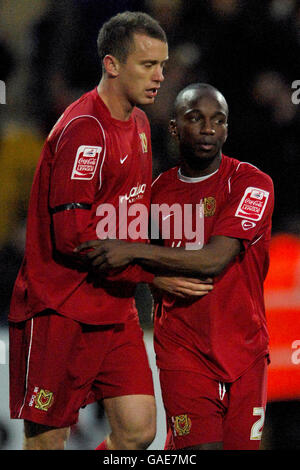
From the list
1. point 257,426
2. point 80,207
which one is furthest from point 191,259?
point 257,426

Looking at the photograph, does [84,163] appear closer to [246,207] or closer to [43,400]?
[246,207]

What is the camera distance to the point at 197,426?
8.75 ft

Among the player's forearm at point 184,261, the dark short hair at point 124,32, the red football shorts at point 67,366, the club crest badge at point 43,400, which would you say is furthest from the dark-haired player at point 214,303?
the club crest badge at point 43,400

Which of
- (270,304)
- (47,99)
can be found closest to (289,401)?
(270,304)

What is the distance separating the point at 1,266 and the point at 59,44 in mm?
1306

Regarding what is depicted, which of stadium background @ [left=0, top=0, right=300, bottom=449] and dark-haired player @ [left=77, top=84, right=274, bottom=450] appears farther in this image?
stadium background @ [left=0, top=0, right=300, bottom=449]

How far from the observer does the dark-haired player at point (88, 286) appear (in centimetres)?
256

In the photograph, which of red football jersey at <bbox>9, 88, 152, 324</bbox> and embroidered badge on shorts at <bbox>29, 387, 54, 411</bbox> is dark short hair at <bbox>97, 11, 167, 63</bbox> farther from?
embroidered badge on shorts at <bbox>29, 387, 54, 411</bbox>

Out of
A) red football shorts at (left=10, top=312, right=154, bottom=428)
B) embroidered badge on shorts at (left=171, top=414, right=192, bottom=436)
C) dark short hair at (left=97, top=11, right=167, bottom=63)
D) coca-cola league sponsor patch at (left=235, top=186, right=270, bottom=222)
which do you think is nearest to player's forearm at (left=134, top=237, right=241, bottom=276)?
coca-cola league sponsor patch at (left=235, top=186, right=270, bottom=222)

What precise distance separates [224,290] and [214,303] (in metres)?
0.06

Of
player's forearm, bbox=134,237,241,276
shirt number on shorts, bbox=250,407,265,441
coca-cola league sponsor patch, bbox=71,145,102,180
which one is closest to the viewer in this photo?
coca-cola league sponsor patch, bbox=71,145,102,180

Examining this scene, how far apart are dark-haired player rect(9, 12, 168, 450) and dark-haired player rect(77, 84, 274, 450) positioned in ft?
0.48

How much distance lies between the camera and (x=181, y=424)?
106 inches

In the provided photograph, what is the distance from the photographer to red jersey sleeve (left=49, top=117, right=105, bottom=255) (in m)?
2.47
